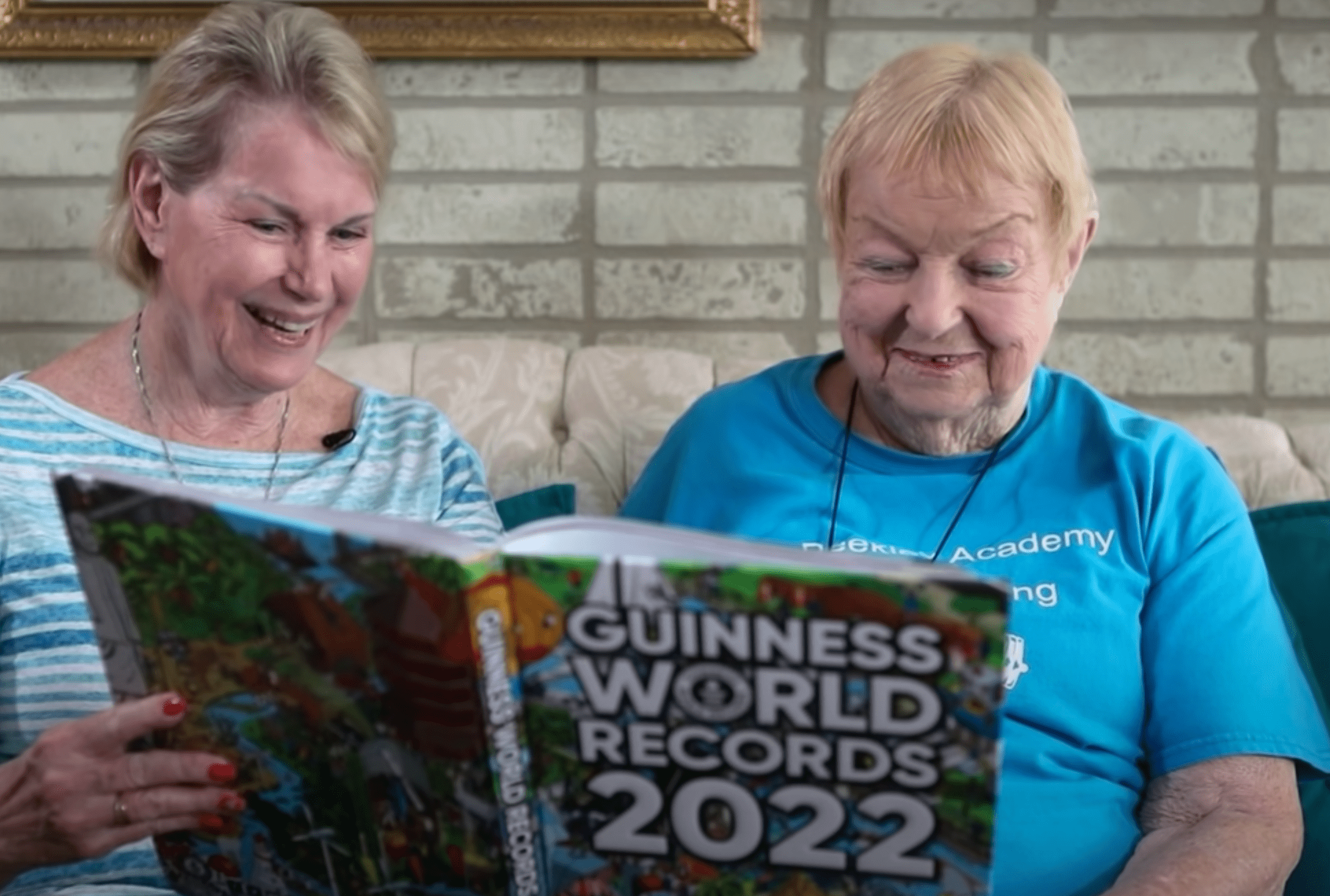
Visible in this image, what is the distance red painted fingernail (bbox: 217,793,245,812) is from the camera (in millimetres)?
903

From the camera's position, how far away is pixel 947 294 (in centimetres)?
121

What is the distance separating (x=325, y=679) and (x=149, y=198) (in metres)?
0.64

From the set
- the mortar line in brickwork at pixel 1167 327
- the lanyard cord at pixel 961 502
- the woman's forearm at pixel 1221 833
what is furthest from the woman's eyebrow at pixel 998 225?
the mortar line in brickwork at pixel 1167 327

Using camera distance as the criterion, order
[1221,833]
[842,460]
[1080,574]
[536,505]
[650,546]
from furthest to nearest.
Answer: [536,505]
[842,460]
[1080,574]
[1221,833]
[650,546]

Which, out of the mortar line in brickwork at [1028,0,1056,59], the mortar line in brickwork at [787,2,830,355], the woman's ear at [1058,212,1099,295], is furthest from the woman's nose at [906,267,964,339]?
the mortar line in brickwork at [1028,0,1056,59]

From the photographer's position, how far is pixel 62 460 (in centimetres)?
125

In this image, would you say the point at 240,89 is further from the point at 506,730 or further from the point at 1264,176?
the point at 1264,176

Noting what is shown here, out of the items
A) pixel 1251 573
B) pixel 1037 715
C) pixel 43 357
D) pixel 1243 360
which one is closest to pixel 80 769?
pixel 1037 715

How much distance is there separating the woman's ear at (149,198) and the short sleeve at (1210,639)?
92 cm

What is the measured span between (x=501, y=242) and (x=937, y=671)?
125cm

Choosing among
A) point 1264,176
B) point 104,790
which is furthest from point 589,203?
point 104,790

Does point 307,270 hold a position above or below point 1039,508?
above

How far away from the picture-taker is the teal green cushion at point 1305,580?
1.30m

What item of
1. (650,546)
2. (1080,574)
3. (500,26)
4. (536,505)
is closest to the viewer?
(650,546)
